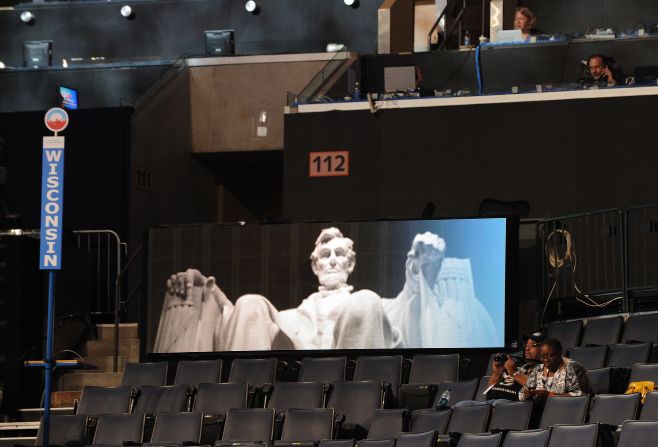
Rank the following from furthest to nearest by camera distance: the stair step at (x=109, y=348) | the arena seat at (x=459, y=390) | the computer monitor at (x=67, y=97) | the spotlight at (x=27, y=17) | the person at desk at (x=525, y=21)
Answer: the spotlight at (x=27, y=17)
the computer monitor at (x=67, y=97)
the person at desk at (x=525, y=21)
the stair step at (x=109, y=348)
the arena seat at (x=459, y=390)

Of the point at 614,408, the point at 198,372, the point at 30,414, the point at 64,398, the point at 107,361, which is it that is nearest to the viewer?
the point at 614,408

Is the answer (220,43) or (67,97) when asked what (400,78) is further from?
(67,97)

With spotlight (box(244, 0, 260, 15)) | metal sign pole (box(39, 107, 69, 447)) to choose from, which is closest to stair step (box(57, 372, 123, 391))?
metal sign pole (box(39, 107, 69, 447))

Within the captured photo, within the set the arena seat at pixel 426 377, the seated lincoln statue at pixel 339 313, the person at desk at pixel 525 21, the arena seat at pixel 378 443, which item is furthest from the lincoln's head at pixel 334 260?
the person at desk at pixel 525 21

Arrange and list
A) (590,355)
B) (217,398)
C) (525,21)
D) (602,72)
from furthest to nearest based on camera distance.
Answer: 1. (525,21)
2. (602,72)
3. (217,398)
4. (590,355)

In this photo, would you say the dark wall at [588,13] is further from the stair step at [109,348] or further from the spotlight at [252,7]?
the stair step at [109,348]

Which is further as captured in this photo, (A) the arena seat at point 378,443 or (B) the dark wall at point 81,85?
(B) the dark wall at point 81,85

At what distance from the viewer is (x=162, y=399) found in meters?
12.4

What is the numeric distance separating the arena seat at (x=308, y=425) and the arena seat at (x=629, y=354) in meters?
2.06

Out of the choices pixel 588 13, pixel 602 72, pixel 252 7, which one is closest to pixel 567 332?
pixel 602 72

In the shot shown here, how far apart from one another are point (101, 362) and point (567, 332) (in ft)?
15.2

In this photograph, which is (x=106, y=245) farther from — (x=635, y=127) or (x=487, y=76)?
(x=635, y=127)

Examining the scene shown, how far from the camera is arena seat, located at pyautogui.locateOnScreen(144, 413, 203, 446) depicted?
11320mm

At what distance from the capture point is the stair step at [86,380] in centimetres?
1384
